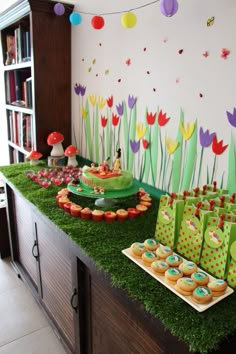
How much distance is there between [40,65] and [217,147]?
1396 mm

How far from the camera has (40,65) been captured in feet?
6.61

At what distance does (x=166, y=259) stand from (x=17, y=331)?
3.85 feet

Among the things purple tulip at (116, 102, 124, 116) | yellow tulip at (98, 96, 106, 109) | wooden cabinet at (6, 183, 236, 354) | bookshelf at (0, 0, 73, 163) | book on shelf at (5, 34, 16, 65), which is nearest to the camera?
wooden cabinet at (6, 183, 236, 354)

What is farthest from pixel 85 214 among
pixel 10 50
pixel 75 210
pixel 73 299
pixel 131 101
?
pixel 10 50

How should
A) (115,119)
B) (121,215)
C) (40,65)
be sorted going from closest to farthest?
(121,215) → (115,119) → (40,65)

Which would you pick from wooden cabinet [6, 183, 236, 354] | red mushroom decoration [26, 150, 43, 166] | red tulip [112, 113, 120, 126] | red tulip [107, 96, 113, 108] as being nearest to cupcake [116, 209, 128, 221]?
wooden cabinet [6, 183, 236, 354]

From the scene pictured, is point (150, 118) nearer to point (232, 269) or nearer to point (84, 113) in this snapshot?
point (84, 113)

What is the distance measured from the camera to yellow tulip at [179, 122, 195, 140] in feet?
4.29

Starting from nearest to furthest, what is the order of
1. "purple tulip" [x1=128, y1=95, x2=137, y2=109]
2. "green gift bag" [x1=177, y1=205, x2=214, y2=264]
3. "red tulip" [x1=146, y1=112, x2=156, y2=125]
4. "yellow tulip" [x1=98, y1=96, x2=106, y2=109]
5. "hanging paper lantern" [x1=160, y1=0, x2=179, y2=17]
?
"green gift bag" [x1=177, y1=205, x2=214, y2=264]
"hanging paper lantern" [x1=160, y1=0, x2=179, y2=17]
"red tulip" [x1=146, y1=112, x2=156, y2=125]
"purple tulip" [x1=128, y1=95, x2=137, y2=109]
"yellow tulip" [x1=98, y1=96, x2=106, y2=109]

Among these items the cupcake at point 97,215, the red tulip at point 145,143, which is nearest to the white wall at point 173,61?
the red tulip at point 145,143

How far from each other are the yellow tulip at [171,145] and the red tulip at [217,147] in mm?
203

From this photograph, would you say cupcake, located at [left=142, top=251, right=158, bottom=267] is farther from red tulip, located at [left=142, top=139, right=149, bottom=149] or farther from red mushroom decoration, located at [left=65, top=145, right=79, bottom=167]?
red mushroom decoration, located at [left=65, top=145, right=79, bottom=167]

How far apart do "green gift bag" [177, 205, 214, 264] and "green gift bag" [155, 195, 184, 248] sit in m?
0.03

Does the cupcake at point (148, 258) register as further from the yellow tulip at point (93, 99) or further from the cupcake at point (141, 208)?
the yellow tulip at point (93, 99)
